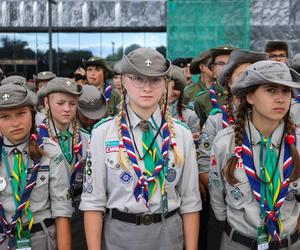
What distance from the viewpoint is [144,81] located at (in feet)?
7.31

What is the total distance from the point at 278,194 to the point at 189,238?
61 cm

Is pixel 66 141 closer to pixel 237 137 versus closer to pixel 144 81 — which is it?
pixel 144 81

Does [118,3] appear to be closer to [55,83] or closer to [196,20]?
[196,20]

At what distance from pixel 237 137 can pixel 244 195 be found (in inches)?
14.2

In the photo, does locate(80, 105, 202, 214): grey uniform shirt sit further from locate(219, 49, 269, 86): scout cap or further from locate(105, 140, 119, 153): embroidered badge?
locate(219, 49, 269, 86): scout cap

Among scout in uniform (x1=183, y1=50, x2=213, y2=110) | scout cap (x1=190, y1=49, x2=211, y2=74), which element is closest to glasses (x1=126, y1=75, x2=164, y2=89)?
scout in uniform (x1=183, y1=50, x2=213, y2=110)

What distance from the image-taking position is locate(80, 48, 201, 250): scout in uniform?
7.31ft

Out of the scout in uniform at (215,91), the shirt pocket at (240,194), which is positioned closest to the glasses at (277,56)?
the scout in uniform at (215,91)

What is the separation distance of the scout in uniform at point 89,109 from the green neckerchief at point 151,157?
2243 mm

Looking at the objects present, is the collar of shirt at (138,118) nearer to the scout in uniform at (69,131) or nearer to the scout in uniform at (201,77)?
the scout in uniform at (69,131)

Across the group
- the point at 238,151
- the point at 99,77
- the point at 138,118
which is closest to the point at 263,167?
the point at 238,151

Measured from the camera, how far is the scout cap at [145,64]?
218 cm

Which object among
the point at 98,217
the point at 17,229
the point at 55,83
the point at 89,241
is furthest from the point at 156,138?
the point at 55,83

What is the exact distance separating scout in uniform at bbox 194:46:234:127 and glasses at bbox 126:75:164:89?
59.6 inches
